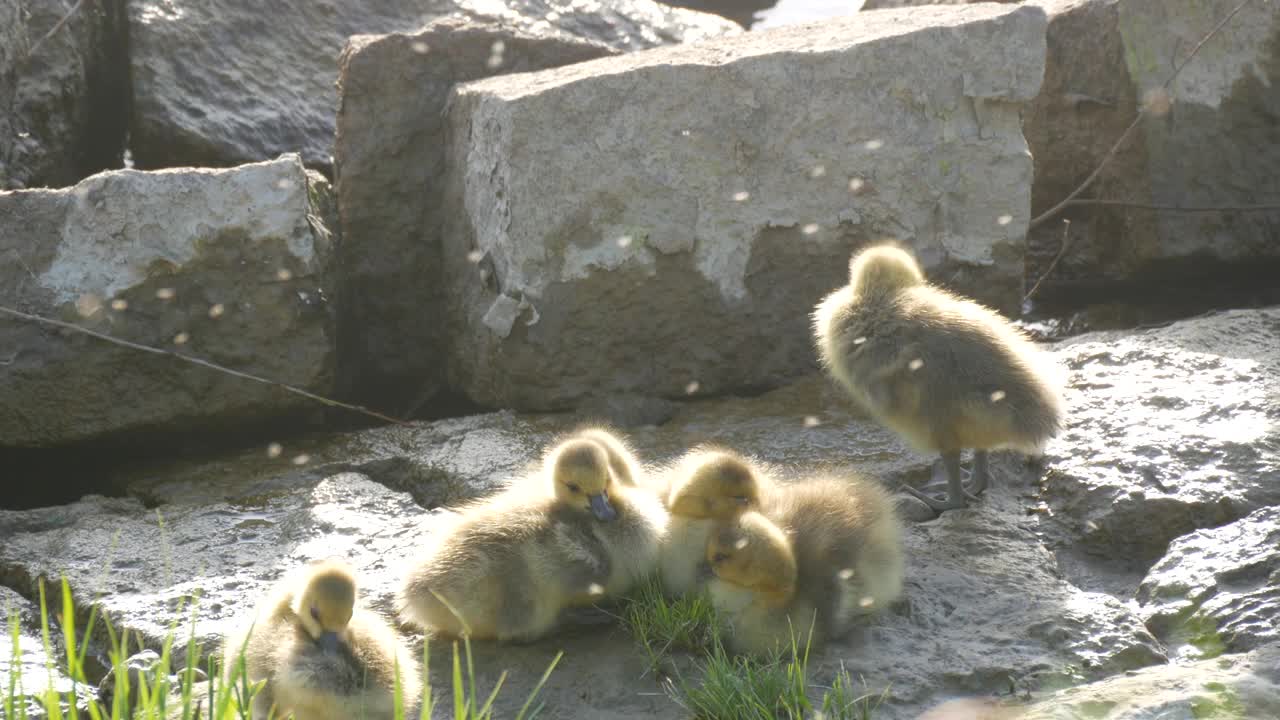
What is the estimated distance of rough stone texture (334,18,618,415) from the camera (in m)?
6.26

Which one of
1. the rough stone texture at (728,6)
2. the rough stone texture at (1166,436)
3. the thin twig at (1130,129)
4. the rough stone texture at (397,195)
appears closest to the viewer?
the rough stone texture at (1166,436)

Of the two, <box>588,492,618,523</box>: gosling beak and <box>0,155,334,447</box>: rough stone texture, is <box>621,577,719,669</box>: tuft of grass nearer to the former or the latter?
<box>588,492,618,523</box>: gosling beak

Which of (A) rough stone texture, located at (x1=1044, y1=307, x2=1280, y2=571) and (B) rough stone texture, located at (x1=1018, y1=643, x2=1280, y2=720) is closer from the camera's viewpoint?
(B) rough stone texture, located at (x1=1018, y1=643, x2=1280, y2=720)

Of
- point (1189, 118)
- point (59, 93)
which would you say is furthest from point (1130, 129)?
point (59, 93)

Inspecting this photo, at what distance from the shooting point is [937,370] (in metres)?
4.65

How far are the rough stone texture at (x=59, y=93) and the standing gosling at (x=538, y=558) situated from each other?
3.60m

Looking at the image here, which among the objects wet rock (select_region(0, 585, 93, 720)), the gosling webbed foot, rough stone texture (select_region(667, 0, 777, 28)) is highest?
rough stone texture (select_region(667, 0, 777, 28))

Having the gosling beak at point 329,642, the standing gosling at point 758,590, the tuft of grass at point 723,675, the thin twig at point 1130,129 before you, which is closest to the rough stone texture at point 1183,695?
the tuft of grass at point 723,675

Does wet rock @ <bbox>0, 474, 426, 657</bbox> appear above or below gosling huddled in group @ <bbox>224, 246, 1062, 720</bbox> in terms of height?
below

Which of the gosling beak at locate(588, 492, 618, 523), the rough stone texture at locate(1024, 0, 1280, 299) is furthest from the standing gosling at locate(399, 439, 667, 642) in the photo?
the rough stone texture at locate(1024, 0, 1280, 299)

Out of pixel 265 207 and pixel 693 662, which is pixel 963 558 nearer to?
pixel 693 662

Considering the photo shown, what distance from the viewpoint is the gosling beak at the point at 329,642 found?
3.52m

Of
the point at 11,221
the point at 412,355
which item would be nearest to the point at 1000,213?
the point at 412,355

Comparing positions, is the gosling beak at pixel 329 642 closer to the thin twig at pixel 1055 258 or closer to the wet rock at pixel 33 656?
the wet rock at pixel 33 656
